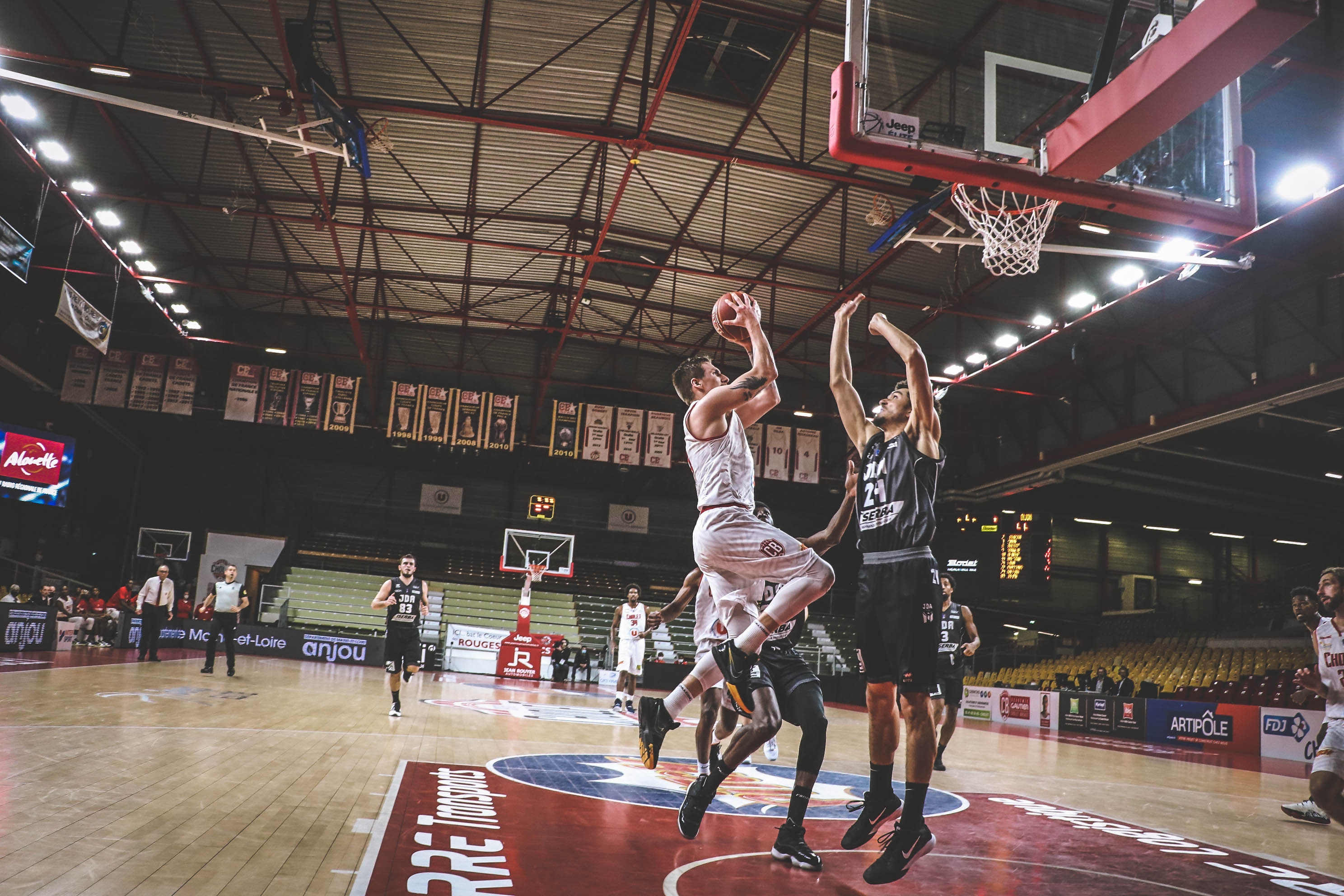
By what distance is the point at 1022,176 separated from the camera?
24.9 ft

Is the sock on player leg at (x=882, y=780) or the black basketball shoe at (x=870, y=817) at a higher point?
the sock on player leg at (x=882, y=780)

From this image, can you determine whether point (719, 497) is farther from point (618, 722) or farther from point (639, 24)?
point (639, 24)

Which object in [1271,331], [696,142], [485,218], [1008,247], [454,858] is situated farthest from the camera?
[485,218]

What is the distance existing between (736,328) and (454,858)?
10.6 ft

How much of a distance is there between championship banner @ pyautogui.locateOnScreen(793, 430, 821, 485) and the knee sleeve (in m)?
19.3

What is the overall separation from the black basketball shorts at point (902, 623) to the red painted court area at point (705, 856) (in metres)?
0.99

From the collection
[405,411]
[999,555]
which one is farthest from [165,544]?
[999,555]

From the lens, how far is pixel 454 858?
409 centimetres

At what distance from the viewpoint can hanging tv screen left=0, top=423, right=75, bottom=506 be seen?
22.5 meters

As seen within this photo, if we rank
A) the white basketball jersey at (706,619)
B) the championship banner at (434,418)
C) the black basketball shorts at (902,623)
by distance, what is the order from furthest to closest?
the championship banner at (434,418) → the white basketball jersey at (706,619) → the black basketball shorts at (902,623)

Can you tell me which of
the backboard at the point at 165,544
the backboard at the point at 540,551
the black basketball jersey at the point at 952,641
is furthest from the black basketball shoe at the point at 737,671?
the backboard at the point at 165,544

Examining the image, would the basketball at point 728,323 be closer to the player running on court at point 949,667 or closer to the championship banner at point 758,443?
the player running on court at point 949,667

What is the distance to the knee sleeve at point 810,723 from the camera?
468 centimetres

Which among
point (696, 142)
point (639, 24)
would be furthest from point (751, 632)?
point (696, 142)
